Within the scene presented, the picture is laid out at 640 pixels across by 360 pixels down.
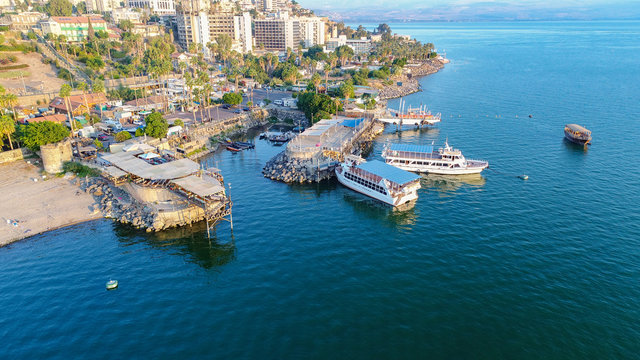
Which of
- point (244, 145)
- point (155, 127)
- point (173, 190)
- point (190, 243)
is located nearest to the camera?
point (190, 243)

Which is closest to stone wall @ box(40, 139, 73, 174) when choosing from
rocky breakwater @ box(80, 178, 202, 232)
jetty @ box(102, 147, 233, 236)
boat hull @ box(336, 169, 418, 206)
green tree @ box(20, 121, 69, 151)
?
green tree @ box(20, 121, 69, 151)

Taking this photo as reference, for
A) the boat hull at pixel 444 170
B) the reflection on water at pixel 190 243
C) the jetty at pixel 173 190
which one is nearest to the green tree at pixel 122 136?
the jetty at pixel 173 190

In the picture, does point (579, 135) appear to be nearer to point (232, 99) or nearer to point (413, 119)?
point (413, 119)

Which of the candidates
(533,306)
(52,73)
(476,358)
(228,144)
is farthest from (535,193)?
(52,73)

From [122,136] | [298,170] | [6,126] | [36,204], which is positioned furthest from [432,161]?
[6,126]

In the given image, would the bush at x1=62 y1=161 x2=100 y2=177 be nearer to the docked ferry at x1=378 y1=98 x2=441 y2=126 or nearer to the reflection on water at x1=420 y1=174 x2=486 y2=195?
the reflection on water at x1=420 y1=174 x2=486 y2=195

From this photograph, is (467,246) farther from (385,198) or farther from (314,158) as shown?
(314,158)

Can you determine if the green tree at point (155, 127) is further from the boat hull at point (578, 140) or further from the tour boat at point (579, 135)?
the boat hull at point (578, 140)
